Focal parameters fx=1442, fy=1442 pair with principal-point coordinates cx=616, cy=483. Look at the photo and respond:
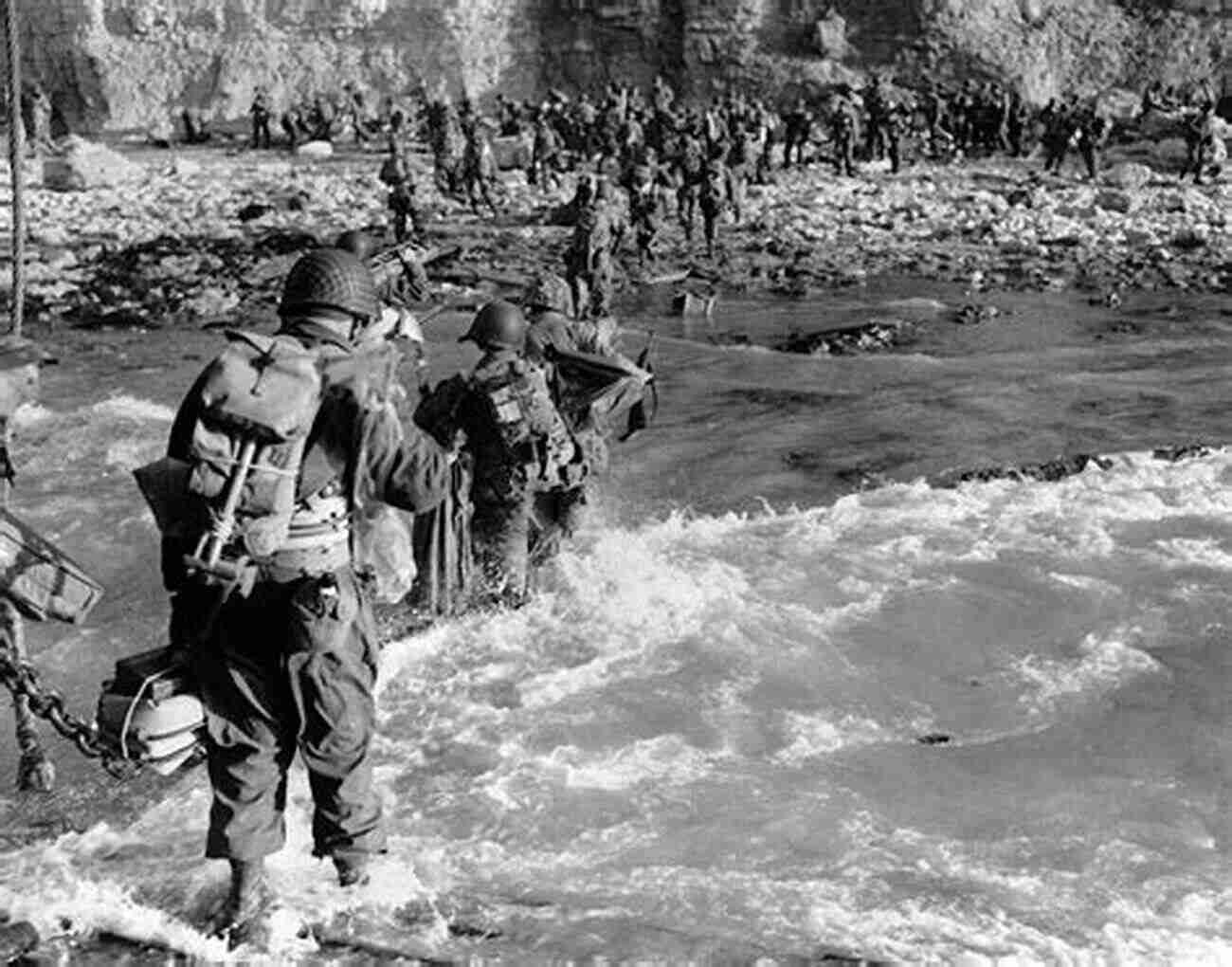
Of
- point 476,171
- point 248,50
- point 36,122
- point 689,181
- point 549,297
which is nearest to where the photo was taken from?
point 549,297

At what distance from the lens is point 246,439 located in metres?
3.32

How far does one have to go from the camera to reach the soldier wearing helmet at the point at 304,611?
345cm

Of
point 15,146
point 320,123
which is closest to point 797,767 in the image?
point 15,146

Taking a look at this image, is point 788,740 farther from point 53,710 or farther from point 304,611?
point 53,710

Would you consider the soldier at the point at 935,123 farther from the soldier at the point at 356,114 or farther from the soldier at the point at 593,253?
the soldier at the point at 593,253

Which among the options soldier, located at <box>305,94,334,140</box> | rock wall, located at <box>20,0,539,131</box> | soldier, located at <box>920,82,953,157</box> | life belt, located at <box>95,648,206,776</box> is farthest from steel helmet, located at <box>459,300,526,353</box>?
rock wall, located at <box>20,0,539,131</box>

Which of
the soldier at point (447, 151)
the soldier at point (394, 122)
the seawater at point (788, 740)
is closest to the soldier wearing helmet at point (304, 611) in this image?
the seawater at point (788, 740)

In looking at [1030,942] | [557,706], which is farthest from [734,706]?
[1030,942]

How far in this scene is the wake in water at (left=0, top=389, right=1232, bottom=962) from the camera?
3.72 meters

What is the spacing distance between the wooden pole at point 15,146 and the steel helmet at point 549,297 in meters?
2.81

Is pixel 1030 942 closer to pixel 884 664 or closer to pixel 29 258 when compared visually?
pixel 884 664

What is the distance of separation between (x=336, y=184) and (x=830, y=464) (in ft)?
61.5

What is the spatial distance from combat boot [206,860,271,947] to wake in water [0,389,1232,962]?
0.24 ft

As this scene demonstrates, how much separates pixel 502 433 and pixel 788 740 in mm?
1903
